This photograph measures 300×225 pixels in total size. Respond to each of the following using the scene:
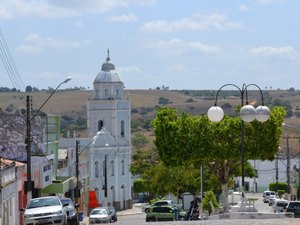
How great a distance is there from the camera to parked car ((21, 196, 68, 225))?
36.8 meters

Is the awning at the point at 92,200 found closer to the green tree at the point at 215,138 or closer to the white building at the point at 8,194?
the white building at the point at 8,194

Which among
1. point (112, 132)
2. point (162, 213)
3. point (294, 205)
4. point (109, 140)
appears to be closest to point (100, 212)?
point (162, 213)

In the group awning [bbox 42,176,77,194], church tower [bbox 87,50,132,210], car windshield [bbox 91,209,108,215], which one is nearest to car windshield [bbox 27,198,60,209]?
car windshield [bbox 91,209,108,215]

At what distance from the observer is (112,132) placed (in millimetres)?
110750

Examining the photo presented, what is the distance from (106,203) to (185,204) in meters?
24.7

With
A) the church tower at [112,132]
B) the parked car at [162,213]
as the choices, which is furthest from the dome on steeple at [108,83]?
the parked car at [162,213]

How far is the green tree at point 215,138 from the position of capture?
51.6 metres

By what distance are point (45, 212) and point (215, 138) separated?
16773mm

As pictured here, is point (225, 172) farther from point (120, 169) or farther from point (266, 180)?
point (266, 180)

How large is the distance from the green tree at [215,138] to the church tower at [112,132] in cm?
5463

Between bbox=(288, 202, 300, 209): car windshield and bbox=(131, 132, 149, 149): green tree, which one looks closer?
bbox=(288, 202, 300, 209): car windshield

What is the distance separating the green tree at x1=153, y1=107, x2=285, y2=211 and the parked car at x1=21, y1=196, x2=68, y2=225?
47.6ft

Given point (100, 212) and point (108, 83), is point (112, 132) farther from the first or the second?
point (100, 212)

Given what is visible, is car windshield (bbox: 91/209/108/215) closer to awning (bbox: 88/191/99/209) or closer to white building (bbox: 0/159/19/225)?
white building (bbox: 0/159/19/225)
